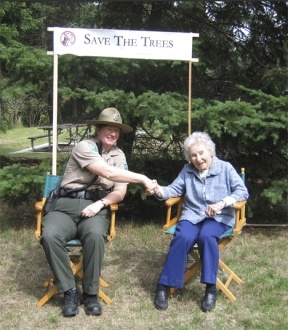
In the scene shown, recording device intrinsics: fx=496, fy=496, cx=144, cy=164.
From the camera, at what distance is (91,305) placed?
141 inches

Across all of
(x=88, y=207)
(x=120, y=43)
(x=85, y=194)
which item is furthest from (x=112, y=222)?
(x=120, y=43)

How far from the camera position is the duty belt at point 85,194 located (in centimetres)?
396

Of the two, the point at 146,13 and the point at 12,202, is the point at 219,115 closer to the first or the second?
the point at 146,13

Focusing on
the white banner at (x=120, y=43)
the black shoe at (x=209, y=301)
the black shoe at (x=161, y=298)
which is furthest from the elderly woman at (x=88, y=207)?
the white banner at (x=120, y=43)

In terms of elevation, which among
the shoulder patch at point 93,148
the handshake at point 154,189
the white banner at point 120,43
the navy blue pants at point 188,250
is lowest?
the navy blue pants at point 188,250

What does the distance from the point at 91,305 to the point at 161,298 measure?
529 mm

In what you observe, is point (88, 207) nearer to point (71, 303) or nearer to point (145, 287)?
point (71, 303)

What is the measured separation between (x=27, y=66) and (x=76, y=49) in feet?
2.58

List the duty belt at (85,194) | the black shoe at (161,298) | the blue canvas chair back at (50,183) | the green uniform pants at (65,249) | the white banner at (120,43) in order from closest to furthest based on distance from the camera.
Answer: the green uniform pants at (65,249) < the black shoe at (161,298) < the duty belt at (85,194) < the blue canvas chair back at (50,183) < the white banner at (120,43)

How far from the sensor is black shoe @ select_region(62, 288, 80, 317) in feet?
11.6

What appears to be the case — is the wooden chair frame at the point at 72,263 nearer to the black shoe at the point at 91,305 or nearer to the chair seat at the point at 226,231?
the black shoe at the point at 91,305

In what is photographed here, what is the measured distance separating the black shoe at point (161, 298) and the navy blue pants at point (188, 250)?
0.06m

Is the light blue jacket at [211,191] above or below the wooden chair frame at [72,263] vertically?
above

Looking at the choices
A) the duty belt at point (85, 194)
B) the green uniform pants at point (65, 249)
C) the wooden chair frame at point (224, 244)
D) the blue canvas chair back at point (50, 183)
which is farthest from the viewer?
the blue canvas chair back at point (50, 183)
